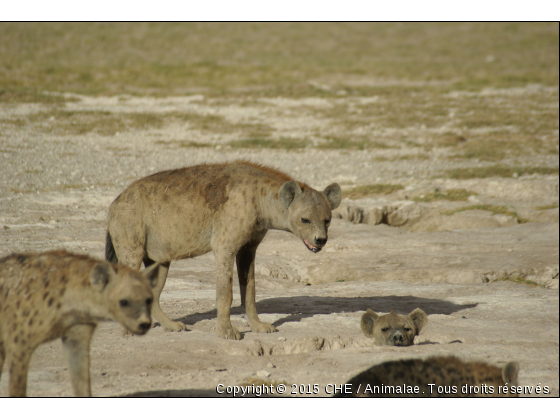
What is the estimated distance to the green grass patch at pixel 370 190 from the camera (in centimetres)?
1051

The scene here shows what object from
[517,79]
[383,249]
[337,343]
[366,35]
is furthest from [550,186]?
[366,35]

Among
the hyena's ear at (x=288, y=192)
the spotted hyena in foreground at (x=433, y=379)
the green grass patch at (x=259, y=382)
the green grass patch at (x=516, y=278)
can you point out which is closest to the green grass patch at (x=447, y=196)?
the green grass patch at (x=516, y=278)

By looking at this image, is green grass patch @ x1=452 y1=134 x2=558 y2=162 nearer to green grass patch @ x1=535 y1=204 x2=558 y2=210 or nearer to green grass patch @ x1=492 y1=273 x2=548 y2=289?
green grass patch @ x1=535 y1=204 x2=558 y2=210

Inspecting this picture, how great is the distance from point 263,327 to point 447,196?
565 centimetres

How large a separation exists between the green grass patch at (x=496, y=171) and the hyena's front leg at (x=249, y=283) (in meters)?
7.19

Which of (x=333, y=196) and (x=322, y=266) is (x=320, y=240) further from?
(x=322, y=266)

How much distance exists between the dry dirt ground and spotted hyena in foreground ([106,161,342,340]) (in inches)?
20.5

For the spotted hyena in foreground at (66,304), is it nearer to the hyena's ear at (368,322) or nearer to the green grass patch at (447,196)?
the hyena's ear at (368,322)

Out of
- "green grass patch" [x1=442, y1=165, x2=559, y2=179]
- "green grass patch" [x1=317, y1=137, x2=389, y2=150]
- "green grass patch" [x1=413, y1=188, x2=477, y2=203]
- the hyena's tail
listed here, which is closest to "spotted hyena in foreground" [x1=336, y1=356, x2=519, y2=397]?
the hyena's tail

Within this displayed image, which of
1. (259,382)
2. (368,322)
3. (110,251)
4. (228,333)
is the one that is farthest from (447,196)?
(259,382)

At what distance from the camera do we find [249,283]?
5.42 meters

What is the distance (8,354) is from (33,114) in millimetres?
10269

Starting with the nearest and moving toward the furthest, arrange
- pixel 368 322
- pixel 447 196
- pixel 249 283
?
pixel 368 322 → pixel 249 283 → pixel 447 196

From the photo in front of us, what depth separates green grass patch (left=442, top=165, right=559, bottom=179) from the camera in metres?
11.9
